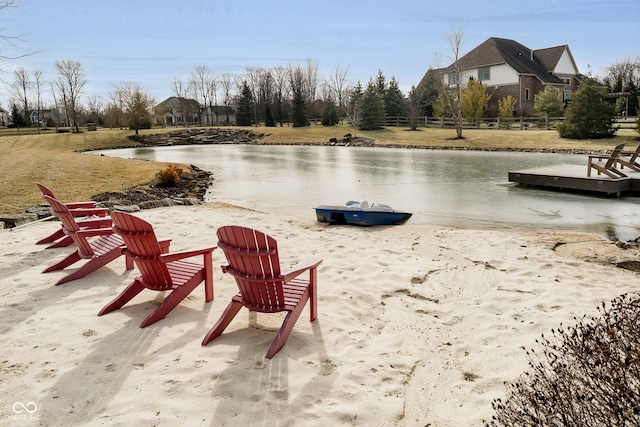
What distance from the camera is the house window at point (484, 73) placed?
164 feet

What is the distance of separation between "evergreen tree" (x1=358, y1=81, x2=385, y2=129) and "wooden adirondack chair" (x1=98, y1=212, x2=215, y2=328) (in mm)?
46463

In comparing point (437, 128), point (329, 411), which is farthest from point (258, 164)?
point (437, 128)

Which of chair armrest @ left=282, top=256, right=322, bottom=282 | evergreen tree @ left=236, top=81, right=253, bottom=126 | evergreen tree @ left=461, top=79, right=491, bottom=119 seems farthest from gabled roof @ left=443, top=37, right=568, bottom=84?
chair armrest @ left=282, top=256, right=322, bottom=282

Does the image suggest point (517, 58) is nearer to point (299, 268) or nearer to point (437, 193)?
point (437, 193)

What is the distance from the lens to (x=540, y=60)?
171 feet

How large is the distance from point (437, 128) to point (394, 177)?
104ft

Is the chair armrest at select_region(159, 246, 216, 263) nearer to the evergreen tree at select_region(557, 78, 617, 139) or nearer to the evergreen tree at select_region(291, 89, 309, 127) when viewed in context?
the evergreen tree at select_region(557, 78, 617, 139)

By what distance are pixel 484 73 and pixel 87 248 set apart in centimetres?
5227

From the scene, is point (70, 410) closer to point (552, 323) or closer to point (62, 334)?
point (62, 334)

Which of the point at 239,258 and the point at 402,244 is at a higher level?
the point at 239,258

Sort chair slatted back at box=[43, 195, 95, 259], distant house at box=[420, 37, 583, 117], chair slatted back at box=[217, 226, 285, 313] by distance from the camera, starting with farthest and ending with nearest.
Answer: distant house at box=[420, 37, 583, 117] < chair slatted back at box=[43, 195, 95, 259] < chair slatted back at box=[217, 226, 285, 313]

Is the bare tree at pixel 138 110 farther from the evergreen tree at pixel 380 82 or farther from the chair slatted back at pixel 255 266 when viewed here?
the chair slatted back at pixel 255 266

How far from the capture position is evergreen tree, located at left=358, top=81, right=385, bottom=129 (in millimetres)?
49188

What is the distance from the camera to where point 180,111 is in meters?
93.2
